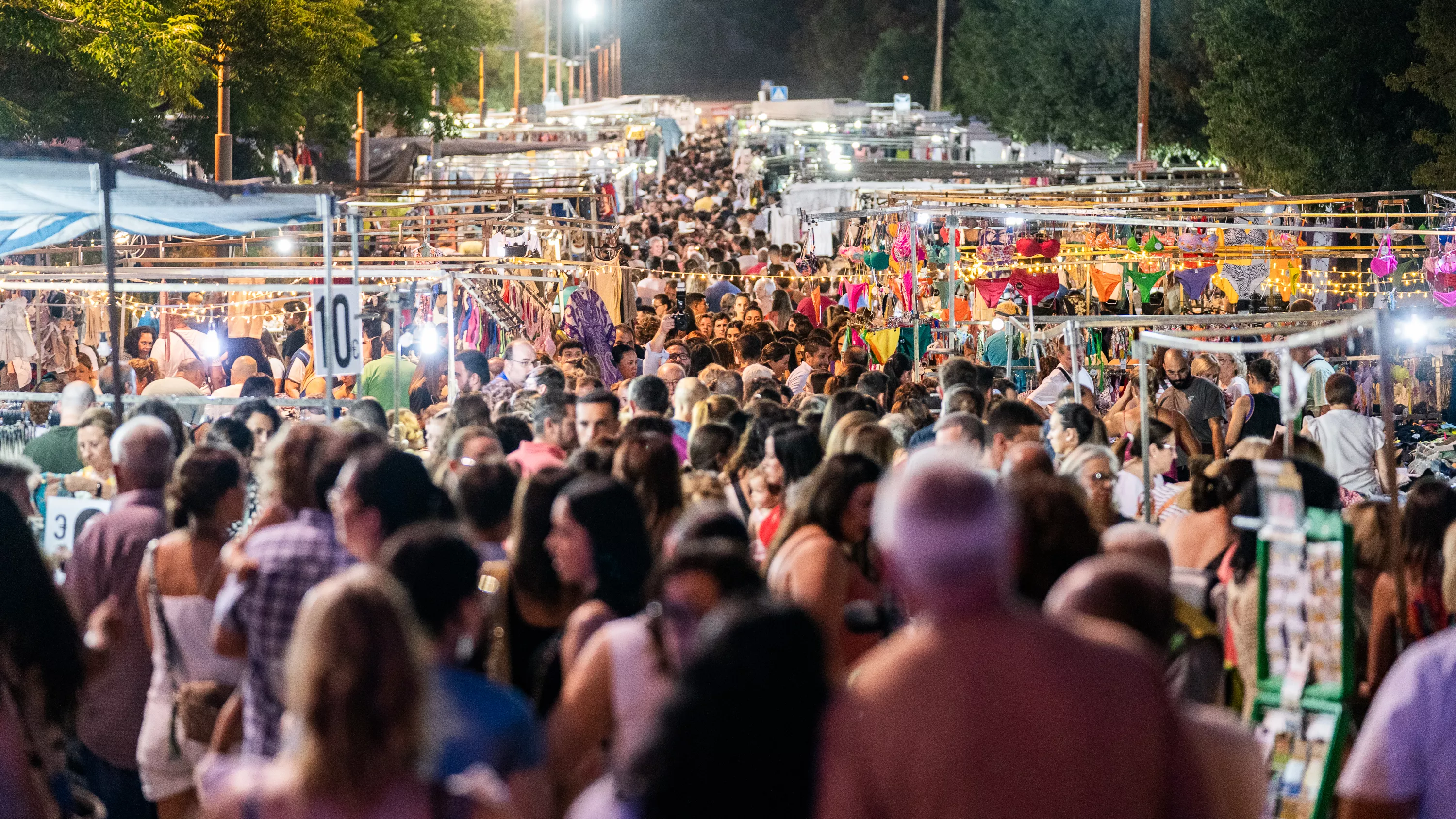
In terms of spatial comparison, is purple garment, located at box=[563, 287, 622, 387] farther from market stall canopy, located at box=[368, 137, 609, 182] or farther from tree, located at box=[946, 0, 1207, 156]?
tree, located at box=[946, 0, 1207, 156]

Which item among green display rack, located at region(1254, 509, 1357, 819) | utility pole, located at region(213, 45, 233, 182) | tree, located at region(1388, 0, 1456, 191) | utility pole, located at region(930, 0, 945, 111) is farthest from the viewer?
utility pole, located at region(930, 0, 945, 111)

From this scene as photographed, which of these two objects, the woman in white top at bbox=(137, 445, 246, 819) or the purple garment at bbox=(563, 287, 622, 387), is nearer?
the woman in white top at bbox=(137, 445, 246, 819)

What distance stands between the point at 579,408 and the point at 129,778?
2968mm

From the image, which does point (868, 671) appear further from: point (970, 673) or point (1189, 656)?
point (1189, 656)

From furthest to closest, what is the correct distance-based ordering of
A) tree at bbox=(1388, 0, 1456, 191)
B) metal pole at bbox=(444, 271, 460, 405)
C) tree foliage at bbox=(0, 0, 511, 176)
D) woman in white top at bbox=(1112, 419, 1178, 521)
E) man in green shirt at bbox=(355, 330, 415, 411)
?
tree at bbox=(1388, 0, 1456, 191) → tree foliage at bbox=(0, 0, 511, 176) → man in green shirt at bbox=(355, 330, 415, 411) → metal pole at bbox=(444, 271, 460, 405) → woman in white top at bbox=(1112, 419, 1178, 521)

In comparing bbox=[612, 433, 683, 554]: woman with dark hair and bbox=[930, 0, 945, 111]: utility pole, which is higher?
bbox=[930, 0, 945, 111]: utility pole

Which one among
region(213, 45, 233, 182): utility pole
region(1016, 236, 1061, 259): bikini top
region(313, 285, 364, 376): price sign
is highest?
region(213, 45, 233, 182): utility pole

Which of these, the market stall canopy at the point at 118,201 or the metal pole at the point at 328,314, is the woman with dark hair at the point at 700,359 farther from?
the metal pole at the point at 328,314

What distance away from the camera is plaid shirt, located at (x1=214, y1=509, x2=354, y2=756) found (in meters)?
4.18

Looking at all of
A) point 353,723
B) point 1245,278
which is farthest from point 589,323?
point 353,723

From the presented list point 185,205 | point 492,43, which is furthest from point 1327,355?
point 492,43

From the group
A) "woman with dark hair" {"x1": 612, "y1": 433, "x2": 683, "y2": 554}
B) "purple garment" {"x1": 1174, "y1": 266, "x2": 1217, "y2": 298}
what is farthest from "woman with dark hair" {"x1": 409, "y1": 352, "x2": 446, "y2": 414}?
"purple garment" {"x1": 1174, "y1": 266, "x2": 1217, "y2": 298}

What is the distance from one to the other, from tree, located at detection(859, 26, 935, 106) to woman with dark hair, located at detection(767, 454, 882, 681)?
9376 cm

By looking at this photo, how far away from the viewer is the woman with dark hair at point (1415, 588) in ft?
17.5
